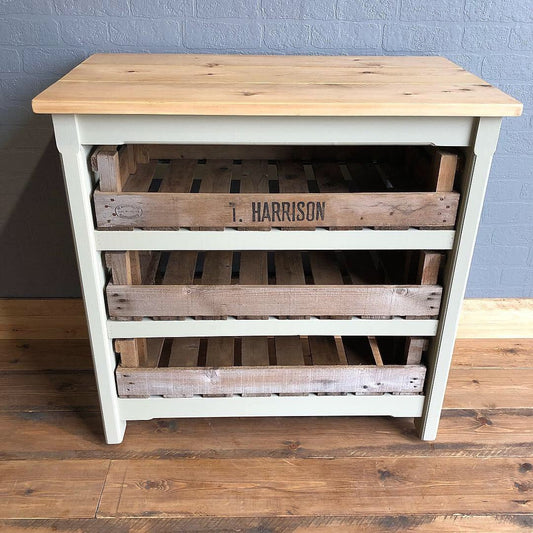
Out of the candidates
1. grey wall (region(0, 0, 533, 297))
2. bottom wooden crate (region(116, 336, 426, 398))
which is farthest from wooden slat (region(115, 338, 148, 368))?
grey wall (region(0, 0, 533, 297))

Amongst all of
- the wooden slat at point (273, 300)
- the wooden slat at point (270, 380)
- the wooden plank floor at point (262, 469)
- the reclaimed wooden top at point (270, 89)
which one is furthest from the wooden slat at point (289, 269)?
the reclaimed wooden top at point (270, 89)

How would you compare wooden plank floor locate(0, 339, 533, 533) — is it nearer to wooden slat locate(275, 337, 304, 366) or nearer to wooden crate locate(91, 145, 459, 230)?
wooden slat locate(275, 337, 304, 366)

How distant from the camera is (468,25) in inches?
75.1

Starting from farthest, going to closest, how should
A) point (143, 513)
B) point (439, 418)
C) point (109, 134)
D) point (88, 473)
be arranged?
point (439, 418) < point (88, 473) < point (143, 513) < point (109, 134)

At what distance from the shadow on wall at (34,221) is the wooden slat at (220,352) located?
0.66m

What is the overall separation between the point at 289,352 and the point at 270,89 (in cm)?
83

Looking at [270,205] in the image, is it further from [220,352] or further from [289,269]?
[220,352]

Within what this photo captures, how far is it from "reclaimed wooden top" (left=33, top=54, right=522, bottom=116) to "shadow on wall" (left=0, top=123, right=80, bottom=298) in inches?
17.5

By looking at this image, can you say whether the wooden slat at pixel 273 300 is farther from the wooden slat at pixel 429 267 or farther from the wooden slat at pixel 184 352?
the wooden slat at pixel 184 352

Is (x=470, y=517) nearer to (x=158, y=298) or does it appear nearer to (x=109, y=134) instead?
(x=158, y=298)

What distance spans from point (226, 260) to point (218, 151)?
38cm

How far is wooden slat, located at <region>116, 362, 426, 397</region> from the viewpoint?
5.65 ft

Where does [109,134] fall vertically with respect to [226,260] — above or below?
above

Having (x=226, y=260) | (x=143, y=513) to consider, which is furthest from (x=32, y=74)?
(x=143, y=513)
